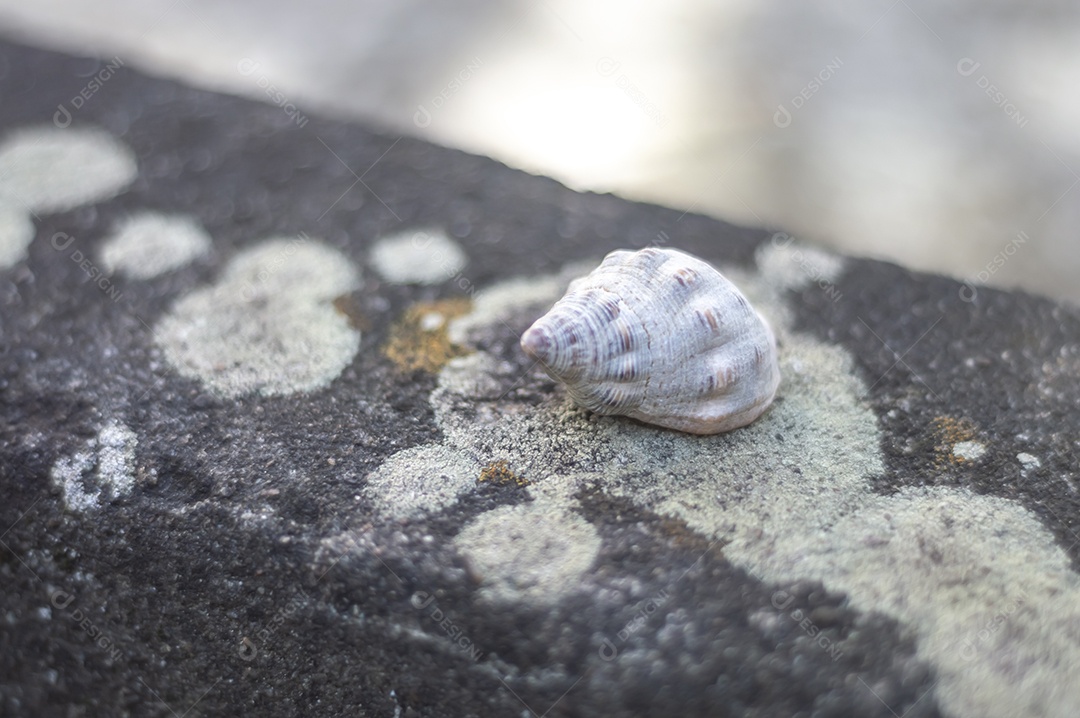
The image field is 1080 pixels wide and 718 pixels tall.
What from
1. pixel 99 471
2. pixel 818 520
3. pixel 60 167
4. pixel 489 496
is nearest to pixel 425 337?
pixel 489 496

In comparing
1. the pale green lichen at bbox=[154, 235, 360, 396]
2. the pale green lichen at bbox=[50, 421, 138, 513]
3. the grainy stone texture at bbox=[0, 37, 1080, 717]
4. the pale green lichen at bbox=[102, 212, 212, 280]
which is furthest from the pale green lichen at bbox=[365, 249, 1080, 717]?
the pale green lichen at bbox=[102, 212, 212, 280]

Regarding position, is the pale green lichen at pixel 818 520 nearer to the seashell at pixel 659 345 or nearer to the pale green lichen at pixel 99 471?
the seashell at pixel 659 345

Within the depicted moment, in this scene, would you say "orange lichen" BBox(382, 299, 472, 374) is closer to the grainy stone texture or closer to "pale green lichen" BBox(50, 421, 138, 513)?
the grainy stone texture

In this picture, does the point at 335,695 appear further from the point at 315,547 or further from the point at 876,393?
the point at 876,393

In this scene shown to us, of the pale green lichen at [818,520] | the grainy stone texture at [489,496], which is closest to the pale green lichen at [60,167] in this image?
the grainy stone texture at [489,496]

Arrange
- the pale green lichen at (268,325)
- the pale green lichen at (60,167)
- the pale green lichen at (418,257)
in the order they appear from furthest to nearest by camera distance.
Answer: the pale green lichen at (60,167) → the pale green lichen at (418,257) → the pale green lichen at (268,325)

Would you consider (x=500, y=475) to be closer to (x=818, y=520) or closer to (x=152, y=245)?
(x=818, y=520)
